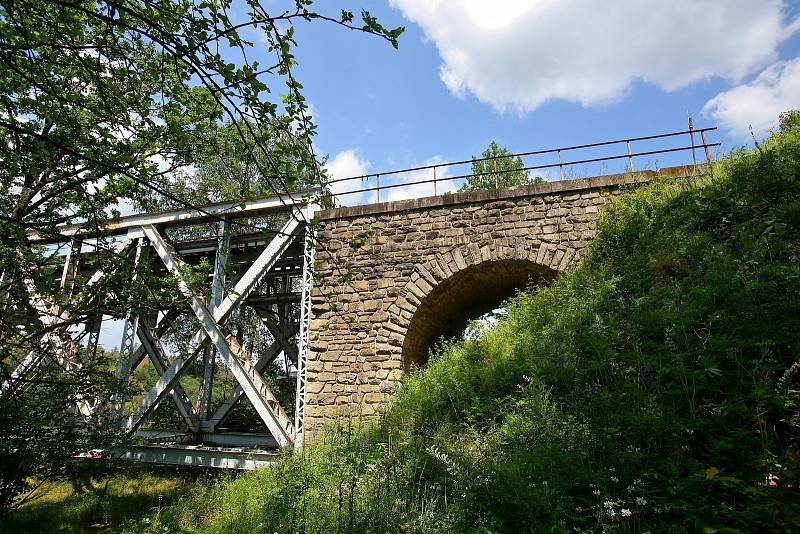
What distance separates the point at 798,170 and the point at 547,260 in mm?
3752

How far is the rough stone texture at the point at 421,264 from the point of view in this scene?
8234 mm

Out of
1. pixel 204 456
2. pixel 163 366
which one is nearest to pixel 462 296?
pixel 204 456

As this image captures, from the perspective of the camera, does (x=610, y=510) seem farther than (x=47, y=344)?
No

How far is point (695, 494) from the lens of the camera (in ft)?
9.12

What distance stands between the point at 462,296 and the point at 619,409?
18.5 ft

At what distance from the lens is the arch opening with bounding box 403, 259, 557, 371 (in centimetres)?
855

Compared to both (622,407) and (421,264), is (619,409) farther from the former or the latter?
(421,264)

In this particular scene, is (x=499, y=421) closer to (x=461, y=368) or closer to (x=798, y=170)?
(x=461, y=368)

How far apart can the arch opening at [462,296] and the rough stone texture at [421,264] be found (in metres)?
0.04

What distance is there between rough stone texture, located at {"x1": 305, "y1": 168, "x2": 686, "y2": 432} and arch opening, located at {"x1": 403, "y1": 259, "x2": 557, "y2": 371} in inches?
1.5

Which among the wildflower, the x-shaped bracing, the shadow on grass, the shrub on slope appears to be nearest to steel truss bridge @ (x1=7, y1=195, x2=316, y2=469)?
the x-shaped bracing

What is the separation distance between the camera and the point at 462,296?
955 cm

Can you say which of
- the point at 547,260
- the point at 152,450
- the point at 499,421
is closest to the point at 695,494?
the point at 499,421

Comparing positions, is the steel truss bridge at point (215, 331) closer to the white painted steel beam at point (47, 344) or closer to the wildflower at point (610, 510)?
the white painted steel beam at point (47, 344)
